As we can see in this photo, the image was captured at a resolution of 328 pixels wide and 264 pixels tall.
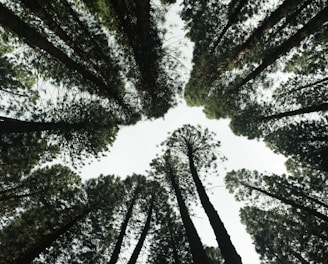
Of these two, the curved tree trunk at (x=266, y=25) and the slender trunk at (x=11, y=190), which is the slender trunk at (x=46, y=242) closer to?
the slender trunk at (x=11, y=190)

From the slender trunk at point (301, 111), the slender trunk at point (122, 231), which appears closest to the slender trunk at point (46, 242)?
the slender trunk at point (122, 231)

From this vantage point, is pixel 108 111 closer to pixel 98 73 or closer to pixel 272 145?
pixel 98 73

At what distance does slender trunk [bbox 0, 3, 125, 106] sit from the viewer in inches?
249

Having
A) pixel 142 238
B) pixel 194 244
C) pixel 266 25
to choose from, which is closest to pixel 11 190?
pixel 142 238

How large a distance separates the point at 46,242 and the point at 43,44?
7525 millimetres

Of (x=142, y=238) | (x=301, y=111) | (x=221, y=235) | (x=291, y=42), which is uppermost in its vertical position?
(x=291, y=42)

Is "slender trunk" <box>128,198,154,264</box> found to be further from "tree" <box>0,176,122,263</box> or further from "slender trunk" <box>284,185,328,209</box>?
"slender trunk" <box>284,185,328,209</box>

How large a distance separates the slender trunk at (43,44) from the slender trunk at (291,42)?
6438 mm

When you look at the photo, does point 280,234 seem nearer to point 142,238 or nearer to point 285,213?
point 285,213

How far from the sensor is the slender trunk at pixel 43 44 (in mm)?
6316

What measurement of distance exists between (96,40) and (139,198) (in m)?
9.99

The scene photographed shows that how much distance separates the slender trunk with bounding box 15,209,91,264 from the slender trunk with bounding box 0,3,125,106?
19.2 ft

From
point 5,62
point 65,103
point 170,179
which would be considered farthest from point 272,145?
point 5,62

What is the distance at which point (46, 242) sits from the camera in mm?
10141
